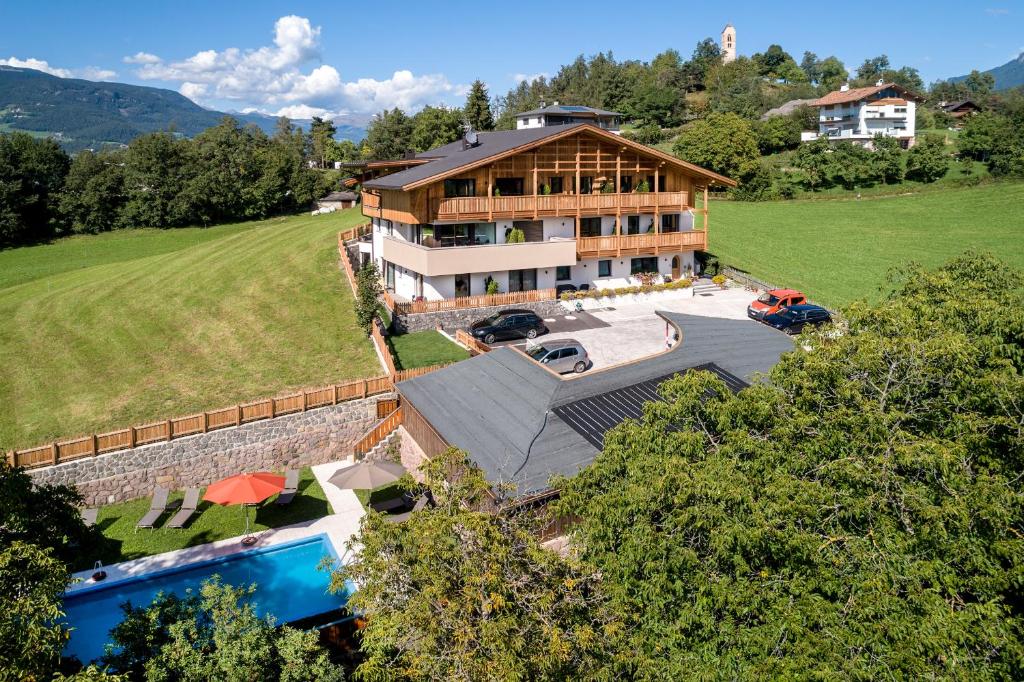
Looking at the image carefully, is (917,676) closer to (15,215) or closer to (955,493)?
(955,493)

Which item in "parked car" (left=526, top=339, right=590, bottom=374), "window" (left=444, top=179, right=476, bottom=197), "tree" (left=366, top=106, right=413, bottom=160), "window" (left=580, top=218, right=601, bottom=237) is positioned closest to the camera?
"parked car" (left=526, top=339, right=590, bottom=374)

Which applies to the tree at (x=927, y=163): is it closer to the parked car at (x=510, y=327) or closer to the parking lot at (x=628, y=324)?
the parking lot at (x=628, y=324)

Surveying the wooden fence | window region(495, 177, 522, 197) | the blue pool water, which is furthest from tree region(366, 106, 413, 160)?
the blue pool water

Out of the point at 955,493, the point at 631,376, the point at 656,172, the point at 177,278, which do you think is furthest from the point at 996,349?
the point at 177,278

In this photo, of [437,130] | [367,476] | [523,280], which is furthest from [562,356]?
[437,130]

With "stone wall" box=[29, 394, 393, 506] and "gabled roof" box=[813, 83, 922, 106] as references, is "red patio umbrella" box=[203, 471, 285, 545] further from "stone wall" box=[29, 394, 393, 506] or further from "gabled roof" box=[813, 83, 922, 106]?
"gabled roof" box=[813, 83, 922, 106]
